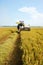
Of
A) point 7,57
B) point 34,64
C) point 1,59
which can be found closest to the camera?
point 34,64

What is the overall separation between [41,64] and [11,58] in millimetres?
3305

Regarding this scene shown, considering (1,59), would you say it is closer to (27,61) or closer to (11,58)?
(11,58)

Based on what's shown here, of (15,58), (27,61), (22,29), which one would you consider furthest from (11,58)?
(22,29)

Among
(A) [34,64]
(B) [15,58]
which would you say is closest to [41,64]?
(A) [34,64]

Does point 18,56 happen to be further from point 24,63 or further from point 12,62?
point 24,63

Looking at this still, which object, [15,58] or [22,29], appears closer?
[15,58]

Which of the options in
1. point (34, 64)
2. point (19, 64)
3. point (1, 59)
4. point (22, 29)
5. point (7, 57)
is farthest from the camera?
point (22, 29)

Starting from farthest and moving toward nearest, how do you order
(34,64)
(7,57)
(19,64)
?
(7,57)
(19,64)
(34,64)

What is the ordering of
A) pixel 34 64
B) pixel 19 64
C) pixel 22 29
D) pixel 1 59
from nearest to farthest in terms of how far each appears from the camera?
1. pixel 34 64
2. pixel 19 64
3. pixel 1 59
4. pixel 22 29

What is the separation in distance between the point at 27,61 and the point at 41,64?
698mm

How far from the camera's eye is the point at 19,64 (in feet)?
34.1

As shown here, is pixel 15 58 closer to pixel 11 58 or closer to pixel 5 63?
pixel 11 58

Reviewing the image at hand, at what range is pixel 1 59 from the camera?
448 inches

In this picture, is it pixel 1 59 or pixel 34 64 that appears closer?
pixel 34 64
